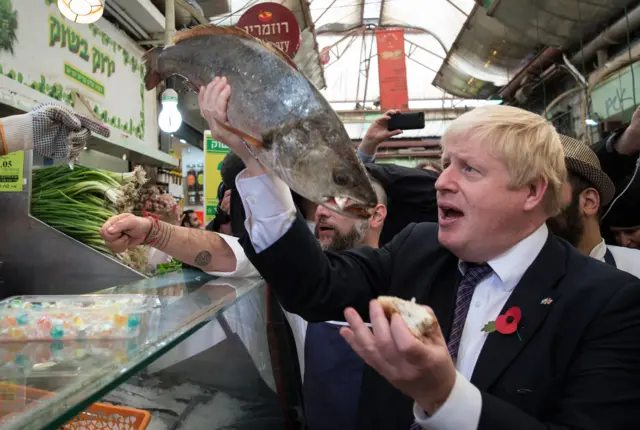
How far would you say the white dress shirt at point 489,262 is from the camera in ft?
4.66

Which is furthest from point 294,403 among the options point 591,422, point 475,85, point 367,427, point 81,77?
point 475,85

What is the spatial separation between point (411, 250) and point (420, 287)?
0.21 meters

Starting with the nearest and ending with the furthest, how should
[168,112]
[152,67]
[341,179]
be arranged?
[341,179] < [152,67] < [168,112]

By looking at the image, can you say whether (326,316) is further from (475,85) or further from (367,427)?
(475,85)

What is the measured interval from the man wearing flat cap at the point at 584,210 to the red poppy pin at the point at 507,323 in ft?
4.65

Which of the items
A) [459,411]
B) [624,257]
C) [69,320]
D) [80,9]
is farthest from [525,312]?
[80,9]

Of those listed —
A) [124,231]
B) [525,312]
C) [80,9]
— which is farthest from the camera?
[80,9]

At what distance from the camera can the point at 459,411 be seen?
1089 mm

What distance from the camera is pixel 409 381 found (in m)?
1.04

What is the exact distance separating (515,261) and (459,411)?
1.88ft

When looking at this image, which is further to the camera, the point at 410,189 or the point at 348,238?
the point at 410,189

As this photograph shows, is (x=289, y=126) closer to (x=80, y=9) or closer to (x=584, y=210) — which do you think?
(x=584, y=210)

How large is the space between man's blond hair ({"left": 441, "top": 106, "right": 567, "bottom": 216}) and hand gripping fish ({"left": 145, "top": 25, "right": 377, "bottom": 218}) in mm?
496

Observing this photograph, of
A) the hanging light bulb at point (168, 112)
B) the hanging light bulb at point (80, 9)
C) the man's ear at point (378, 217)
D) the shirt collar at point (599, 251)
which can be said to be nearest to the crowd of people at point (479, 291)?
the man's ear at point (378, 217)
